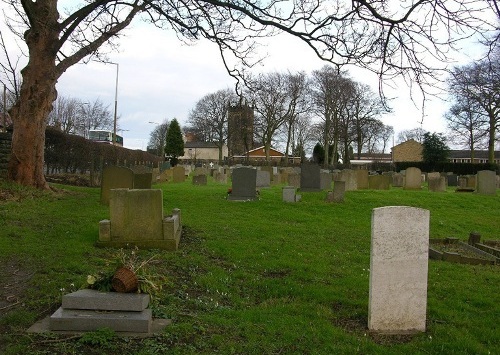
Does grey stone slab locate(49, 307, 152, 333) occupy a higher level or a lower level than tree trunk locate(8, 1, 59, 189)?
lower

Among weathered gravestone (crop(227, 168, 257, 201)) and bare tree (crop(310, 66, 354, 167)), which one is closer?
weathered gravestone (crop(227, 168, 257, 201))

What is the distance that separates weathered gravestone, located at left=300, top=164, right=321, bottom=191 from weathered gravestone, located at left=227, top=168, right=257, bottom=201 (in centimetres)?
428

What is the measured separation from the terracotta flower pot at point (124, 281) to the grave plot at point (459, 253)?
6788mm

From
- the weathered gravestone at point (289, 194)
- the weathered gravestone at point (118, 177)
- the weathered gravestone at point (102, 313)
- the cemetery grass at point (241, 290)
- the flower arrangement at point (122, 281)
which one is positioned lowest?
the cemetery grass at point (241, 290)

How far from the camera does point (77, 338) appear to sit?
15.2ft

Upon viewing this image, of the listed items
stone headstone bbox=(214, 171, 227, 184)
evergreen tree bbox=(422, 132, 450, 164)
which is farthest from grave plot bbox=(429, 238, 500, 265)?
evergreen tree bbox=(422, 132, 450, 164)

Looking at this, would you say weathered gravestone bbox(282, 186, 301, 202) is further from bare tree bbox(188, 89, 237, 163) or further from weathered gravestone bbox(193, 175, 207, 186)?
bare tree bbox(188, 89, 237, 163)

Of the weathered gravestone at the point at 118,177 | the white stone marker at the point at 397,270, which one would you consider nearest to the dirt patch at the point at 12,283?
the white stone marker at the point at 397,270

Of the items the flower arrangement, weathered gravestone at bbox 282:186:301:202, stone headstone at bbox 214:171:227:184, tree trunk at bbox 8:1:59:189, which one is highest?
tree trunk at bbox 8:1:59:189

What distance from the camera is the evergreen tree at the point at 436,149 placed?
6016 centimetres

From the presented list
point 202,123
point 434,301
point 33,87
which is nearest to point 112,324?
point 434,301

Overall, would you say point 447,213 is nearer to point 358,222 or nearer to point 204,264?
point 358,222

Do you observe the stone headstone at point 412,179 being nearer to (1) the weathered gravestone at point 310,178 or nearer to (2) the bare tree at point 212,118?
(1) the weathered gravestone at point 310,178

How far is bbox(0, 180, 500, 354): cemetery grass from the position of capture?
16.0ft
